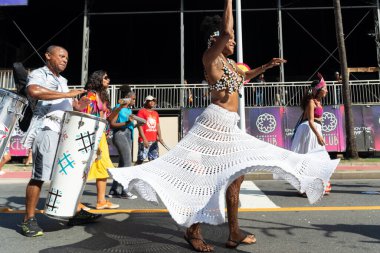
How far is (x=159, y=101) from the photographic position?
14.2 m

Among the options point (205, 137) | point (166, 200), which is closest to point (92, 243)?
point (166, 200)

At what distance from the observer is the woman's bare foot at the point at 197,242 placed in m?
2.89

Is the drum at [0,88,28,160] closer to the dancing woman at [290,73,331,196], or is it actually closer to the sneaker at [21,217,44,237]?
the sneaker at [21,217,44,237]

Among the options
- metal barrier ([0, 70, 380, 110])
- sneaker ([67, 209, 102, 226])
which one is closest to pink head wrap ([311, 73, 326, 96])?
sneaker ([67, 209, 102, 226])

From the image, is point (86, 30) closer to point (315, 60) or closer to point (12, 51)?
point (12, 51)

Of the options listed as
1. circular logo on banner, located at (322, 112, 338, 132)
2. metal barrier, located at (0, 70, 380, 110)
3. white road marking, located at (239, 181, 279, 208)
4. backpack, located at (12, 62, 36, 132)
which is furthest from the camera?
metal barrier, located at (0, 70, 380, 110)

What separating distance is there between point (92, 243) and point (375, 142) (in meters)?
11.4

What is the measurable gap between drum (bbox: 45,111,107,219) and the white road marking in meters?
2.30

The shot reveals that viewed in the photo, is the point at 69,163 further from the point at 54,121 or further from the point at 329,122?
the point at 329,122

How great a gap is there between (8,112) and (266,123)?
33.6ft

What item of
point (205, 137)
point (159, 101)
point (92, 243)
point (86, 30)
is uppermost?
point (86, 30)

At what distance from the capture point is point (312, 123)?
5.54 m

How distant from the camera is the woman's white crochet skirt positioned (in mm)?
2377

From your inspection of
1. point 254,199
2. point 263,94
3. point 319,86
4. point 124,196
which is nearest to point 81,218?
point 124,196
